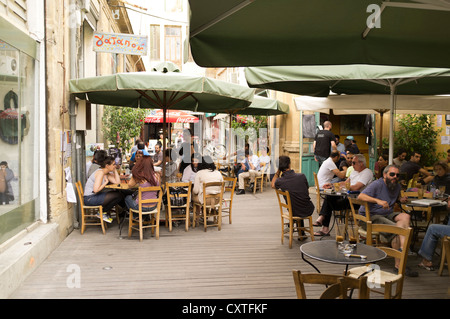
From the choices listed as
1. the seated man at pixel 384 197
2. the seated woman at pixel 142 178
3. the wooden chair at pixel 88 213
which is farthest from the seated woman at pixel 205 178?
the seated man at pixel 384 197

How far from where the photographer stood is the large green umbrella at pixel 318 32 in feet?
11.1

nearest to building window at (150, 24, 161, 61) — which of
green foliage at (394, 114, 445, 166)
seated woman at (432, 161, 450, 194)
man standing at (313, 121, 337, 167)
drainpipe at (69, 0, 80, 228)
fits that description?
green foliage at (394, 114, 445, 166)

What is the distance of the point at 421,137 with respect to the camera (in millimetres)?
13938

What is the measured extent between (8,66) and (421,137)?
1257cm

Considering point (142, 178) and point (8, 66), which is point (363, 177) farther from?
point (8, 66)

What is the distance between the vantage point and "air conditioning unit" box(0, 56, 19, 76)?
5074 mm

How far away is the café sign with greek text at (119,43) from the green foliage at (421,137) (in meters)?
9.69

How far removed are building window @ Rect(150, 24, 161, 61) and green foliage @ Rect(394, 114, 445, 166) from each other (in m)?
21.7

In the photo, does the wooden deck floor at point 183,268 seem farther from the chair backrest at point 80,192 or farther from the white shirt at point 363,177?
the white shirt at point 363,177
